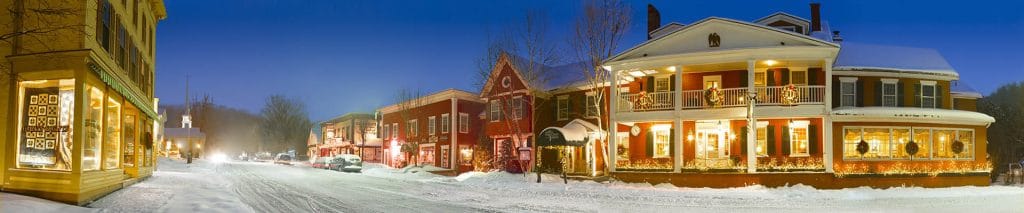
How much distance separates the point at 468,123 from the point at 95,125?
29445 mm

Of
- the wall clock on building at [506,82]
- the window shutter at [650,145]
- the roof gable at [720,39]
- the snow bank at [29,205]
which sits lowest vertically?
the snow bank at [29,205]

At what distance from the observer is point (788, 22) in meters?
31.2

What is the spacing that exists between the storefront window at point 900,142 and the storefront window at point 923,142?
0.35 metres

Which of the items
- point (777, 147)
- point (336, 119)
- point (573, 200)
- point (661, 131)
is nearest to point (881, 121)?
point (777, 147)

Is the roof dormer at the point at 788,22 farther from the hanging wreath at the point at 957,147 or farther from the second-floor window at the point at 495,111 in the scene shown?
the second-floor window at the point at 495,111

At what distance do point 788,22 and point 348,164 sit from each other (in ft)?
97.0

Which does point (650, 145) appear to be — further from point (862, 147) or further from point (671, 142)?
point (862, 147)

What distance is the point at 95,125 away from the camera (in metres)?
17.5

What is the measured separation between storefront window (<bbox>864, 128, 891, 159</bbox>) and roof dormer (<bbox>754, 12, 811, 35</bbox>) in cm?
544

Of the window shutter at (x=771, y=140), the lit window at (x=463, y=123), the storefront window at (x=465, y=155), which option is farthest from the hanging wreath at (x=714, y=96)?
the lit window at (x=463, y=123)

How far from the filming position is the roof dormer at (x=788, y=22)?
31031mm

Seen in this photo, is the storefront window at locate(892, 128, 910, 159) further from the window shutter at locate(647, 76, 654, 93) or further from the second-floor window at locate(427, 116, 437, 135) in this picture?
the second-floor window at locate(427, 116, 437, 135)

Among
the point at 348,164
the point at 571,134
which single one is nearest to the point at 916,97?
the point at 571,134

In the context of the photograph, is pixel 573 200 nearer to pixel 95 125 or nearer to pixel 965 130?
pixel 95 125
